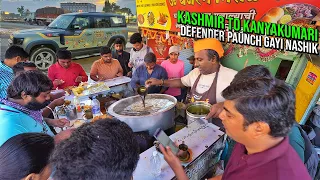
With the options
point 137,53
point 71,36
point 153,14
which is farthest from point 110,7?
point 137,53

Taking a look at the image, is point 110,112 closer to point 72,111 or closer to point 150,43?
point 72,111

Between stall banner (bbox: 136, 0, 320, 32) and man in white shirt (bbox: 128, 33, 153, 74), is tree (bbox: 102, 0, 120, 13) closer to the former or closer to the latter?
stall banner (bbox: 136, 0, 320, 32)

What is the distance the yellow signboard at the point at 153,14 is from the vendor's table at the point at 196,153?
3844 millimetres

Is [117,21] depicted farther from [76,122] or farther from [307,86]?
[307,86]

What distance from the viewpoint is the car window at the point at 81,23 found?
9.02 meters

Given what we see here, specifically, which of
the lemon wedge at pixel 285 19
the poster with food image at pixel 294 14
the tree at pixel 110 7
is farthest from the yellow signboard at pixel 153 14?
the tree at pixel 110 7

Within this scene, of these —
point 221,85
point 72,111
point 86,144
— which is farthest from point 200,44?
point 86,144

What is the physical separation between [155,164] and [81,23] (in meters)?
9.21

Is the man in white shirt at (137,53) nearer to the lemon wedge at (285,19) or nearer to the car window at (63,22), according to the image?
the lemon wedge at (285,19)

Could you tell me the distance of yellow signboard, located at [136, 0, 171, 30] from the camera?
17.1ft

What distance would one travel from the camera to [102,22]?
10.1 metres

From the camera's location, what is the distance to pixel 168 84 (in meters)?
3.15

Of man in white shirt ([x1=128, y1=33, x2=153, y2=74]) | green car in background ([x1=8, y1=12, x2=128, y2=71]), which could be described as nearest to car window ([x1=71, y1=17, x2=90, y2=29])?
green car in background ([x1=8, y1=12, x2=128, y2=71])

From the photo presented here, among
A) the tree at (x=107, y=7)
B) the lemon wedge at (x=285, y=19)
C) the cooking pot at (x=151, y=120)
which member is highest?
the tree at (x=107, y=7)
